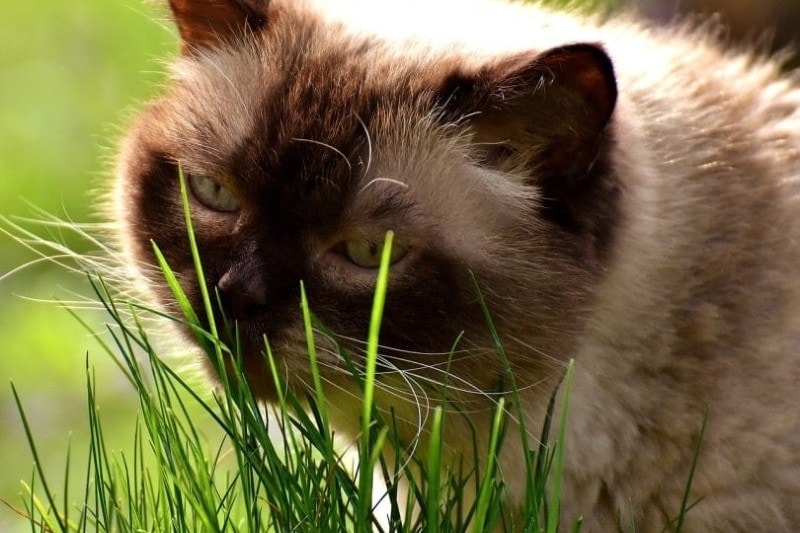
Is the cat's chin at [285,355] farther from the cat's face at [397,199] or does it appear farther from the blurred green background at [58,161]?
the blurred green background at [58,161]

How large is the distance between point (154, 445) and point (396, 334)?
1.13ft

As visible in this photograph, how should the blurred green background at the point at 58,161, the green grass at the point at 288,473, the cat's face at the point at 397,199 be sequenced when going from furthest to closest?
1. the blurred green background at the point at 58,161
2. the cat's face at the point at 397,199
3. the green grass at the point at 288,473

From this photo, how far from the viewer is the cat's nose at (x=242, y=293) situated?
1.25m

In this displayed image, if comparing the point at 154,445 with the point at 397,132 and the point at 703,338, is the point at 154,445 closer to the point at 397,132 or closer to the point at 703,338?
the point at 397,132

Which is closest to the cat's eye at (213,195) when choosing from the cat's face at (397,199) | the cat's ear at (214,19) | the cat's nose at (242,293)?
the cat's face at (397,199)

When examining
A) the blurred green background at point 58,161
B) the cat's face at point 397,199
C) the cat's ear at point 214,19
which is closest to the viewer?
the cat's face at point 397,199

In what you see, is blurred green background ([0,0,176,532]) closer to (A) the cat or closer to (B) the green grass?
(A) the cat

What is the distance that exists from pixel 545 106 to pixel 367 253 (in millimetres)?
283

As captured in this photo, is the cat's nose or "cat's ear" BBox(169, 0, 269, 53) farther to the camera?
"cat's ear" BBox(169, 0, 269, 53)

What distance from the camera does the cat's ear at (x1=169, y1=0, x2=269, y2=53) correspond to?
1.46m

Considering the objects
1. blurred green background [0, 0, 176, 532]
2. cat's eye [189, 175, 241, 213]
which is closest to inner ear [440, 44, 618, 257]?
cat's eye [189, 175, 241, 213]

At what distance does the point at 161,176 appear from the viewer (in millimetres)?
1433

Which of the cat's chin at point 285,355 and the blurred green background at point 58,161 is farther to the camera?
the blurred green background at point 58,161

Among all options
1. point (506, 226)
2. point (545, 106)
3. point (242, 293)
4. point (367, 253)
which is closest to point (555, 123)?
point (545, 106)
